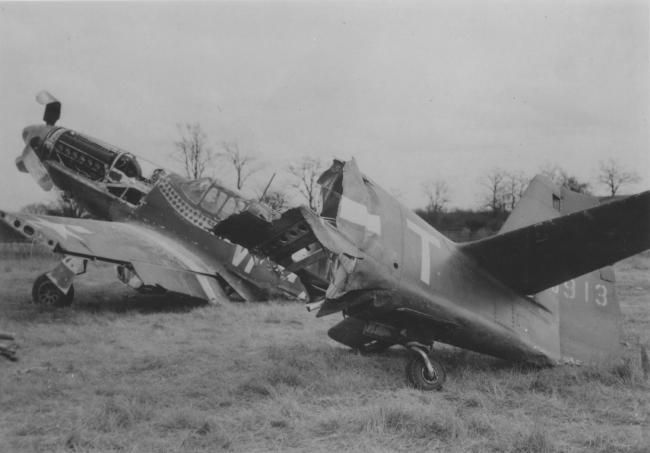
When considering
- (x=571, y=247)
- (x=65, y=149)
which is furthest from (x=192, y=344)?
(x=65, y=149)

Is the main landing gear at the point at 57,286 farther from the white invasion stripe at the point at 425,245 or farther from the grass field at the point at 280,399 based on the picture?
the white invasion stripe at the point at 425,245

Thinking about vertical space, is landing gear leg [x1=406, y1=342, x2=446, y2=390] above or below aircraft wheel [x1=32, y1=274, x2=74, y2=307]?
below

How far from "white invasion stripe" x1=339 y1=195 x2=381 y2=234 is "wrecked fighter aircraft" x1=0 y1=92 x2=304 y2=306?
120 inches

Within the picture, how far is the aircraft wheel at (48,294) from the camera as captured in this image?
9.51m

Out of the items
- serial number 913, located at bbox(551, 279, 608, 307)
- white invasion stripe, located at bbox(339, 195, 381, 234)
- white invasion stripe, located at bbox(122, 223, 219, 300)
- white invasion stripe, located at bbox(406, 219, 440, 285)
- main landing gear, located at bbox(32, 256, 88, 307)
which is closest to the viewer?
white invasion stripe, located at bbox(339, 195, 381, 234)

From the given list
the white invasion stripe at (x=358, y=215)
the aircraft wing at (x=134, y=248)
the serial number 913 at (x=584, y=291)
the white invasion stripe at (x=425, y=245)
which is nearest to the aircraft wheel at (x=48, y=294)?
the aircraft wing at (x=134, y=248)

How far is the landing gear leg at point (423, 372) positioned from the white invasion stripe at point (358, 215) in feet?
4.04

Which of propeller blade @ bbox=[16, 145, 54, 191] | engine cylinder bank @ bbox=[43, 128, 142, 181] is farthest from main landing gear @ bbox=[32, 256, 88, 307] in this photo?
propeller blade @ bbox=[16, 145, 54, 191]

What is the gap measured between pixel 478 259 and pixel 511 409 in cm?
167

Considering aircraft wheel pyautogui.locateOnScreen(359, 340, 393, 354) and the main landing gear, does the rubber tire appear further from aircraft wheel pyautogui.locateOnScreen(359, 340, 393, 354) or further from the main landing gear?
the main landing gear

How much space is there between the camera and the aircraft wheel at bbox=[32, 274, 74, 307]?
9.51m

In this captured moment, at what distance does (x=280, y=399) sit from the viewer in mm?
4539

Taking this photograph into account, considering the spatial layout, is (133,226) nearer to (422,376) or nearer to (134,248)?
(134,248)

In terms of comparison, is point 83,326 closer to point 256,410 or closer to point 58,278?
point 58,278
